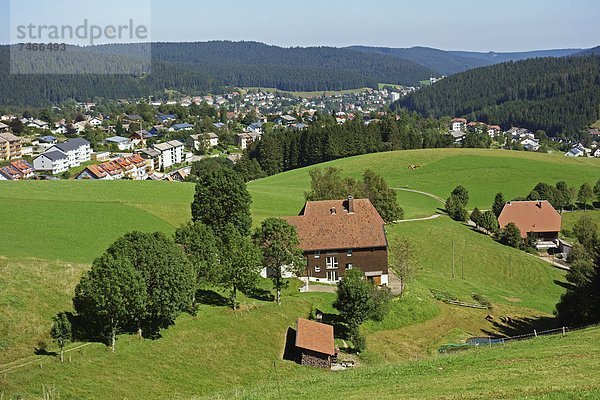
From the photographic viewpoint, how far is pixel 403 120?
167750 mm

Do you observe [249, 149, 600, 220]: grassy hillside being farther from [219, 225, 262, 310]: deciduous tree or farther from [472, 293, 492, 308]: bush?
[219, 225, 262, 310]: deciduous tree

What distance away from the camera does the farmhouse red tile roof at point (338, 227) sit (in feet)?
159

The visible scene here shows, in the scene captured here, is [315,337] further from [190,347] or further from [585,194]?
[585,194]

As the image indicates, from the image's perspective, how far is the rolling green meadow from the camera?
76.4 ft

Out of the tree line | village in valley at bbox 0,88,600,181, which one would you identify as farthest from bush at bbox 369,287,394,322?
village in valley at bbox 0,88,600,181

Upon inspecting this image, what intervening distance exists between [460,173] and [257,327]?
78173 mm

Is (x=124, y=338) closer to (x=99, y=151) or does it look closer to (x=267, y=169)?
(x=267, y=169)

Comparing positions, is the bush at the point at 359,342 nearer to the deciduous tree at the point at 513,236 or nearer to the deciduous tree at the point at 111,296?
the deciduous tree at the point at 111,296

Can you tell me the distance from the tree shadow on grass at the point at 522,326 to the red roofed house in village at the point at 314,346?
13.7 metres

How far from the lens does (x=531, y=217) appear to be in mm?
78750

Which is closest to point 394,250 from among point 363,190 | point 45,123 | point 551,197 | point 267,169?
point 363,190

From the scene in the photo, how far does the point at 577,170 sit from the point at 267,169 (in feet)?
189

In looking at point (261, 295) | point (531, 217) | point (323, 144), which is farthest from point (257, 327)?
point (323, 144)

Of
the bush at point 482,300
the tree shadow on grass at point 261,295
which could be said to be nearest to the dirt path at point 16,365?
the tree shadow on grass at point 261,295
